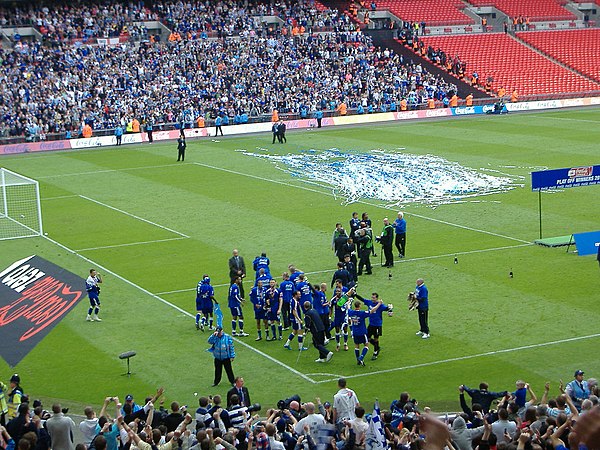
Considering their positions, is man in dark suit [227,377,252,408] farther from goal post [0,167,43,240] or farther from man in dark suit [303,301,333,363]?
goal post [0,167,43,240]

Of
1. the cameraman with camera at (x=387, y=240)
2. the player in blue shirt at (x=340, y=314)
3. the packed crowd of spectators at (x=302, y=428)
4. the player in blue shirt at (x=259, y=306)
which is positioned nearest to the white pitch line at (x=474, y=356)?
the player in blue shirt at (x=340, y=314)

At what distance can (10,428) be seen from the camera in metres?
14.2

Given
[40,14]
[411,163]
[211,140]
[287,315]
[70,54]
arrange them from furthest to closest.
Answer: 1. [40,14]
2. [70,54]
3. [211,140]
4. [411,163]
5. [287,315]

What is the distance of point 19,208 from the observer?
38.5 metres

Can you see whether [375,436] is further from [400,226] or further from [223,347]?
[400,226]

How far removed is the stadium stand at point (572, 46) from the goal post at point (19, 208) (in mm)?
49087

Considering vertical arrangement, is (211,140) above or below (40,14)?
below

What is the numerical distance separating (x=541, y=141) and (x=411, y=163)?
1133 cm

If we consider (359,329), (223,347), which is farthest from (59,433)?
(359,329)

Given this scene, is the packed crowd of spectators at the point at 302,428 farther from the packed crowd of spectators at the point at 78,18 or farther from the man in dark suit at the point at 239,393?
the packed crowd of spectators at the point at 78,18

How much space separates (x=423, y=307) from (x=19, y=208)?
2114cm

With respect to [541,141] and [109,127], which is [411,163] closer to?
[541,141]

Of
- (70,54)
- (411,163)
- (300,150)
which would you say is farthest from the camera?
(70,54)

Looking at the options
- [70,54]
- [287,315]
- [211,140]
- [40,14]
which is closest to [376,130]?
[211,140]
